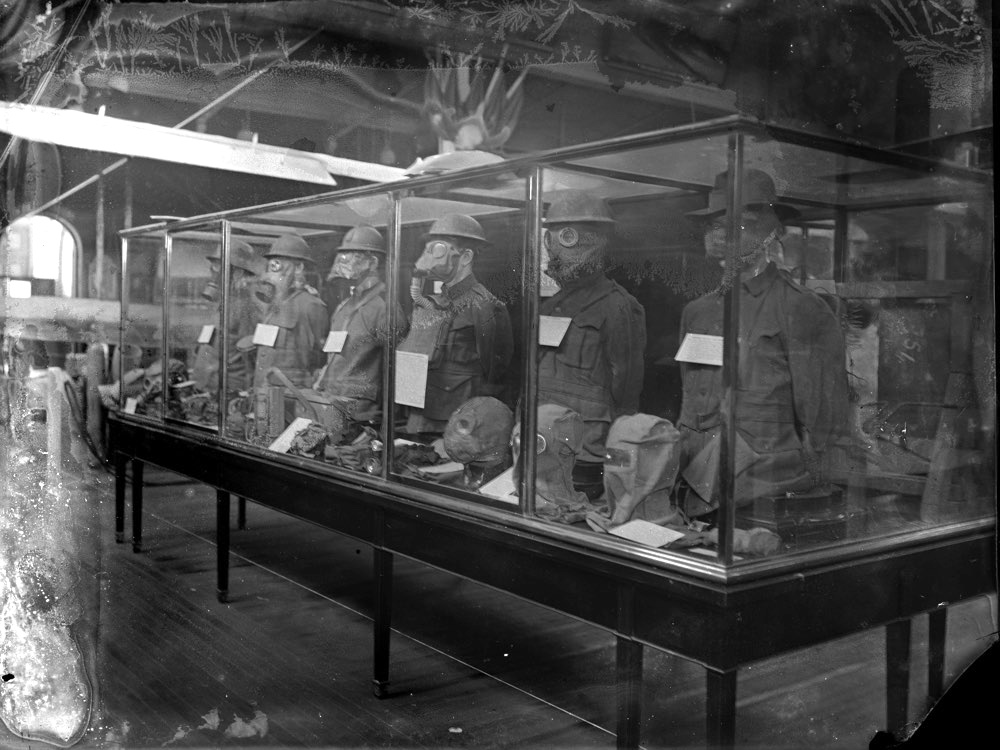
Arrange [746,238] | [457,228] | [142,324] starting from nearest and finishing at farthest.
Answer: [746,238] → [142,324] → [457,228]

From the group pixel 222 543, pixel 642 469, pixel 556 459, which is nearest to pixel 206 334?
pixel 222 543

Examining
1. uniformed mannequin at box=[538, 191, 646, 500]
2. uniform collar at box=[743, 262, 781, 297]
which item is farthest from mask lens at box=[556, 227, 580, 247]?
uniform collar at box=[743, 262, 781, 297]

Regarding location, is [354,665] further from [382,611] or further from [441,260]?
[441,260]

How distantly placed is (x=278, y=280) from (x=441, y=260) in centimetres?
56

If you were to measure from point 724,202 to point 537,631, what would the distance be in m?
1.17

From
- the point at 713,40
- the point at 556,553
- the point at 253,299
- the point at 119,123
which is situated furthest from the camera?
the point at 253,299

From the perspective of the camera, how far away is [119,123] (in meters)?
2.06

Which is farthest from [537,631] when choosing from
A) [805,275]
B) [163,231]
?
[163,231]

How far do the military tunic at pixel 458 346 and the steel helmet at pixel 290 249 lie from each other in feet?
1.23

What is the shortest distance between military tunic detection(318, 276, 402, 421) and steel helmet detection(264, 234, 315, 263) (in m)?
0.17

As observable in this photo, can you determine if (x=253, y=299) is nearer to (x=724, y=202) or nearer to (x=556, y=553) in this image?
(x=556, y=553)

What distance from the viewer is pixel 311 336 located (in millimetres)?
2537

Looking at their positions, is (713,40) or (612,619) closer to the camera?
(713,40)

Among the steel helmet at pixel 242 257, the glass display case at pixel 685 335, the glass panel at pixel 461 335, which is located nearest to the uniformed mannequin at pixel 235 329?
the steel helmet at pixel 242 257
